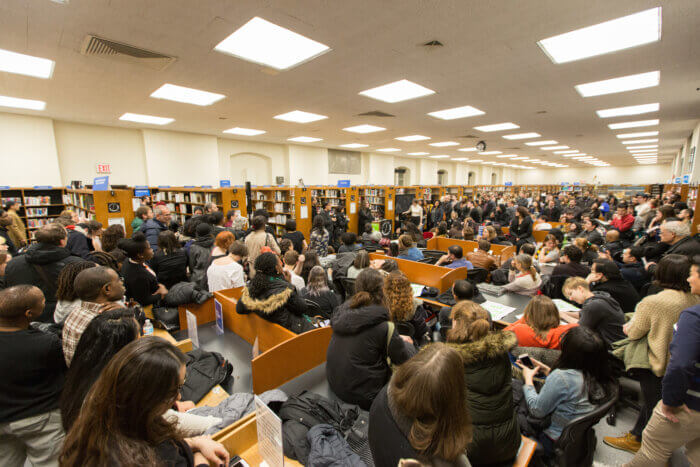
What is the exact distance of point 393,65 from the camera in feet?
13.4

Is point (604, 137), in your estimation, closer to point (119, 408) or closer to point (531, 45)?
point (531, 45)

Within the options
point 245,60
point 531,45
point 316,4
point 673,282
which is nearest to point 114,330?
point 316,4

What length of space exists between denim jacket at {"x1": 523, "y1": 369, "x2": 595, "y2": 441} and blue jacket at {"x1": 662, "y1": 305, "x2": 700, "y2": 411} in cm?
45

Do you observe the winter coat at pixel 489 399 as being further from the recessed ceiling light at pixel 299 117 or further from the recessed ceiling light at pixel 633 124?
the recessed ceiling light at pixel 633 124

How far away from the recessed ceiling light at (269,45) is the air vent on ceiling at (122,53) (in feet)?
3.05

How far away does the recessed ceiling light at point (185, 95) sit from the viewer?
5301 mm

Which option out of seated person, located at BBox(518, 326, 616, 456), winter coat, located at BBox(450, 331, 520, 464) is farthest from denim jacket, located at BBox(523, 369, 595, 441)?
winter coat, located at BBox(450, 331, 520, 464)

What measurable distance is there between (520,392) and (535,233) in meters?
7.09

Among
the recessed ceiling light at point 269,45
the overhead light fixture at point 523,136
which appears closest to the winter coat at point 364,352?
the recessed ceiling light at point 269,45

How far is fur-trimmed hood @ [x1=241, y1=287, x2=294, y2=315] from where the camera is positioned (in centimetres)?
260

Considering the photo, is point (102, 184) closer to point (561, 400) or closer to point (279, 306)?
point (279, 306)

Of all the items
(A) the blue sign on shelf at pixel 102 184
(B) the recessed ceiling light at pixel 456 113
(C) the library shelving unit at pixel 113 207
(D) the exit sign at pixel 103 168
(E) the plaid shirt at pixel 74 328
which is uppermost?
(B) the recessed ceiling light at pixel 456 113

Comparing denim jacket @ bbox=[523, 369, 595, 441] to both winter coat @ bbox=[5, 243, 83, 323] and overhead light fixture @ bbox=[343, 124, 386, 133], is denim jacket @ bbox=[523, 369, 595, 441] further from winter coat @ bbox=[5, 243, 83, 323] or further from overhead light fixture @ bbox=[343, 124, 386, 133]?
overhead light fixture @ bbox=[343, 124, 386, 133]

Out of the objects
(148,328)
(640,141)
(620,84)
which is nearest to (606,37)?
(620,84)
